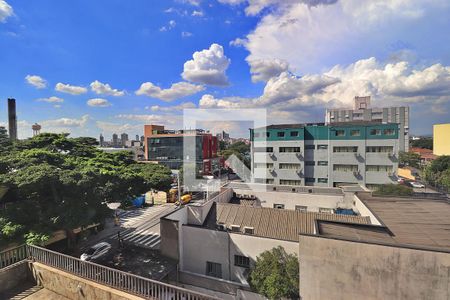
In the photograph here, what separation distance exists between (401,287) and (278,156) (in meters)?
28.0

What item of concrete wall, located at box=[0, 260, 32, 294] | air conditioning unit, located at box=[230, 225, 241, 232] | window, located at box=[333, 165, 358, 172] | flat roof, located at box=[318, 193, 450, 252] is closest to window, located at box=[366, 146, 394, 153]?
window, located at box=[333, 165, 358, 172]

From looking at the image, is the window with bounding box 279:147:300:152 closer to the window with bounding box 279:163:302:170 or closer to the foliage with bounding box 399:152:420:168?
the window with bounding box 279:163:302:170

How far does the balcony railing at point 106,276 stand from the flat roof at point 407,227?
16.9ft

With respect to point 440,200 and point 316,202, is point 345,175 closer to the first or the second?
point 316,202

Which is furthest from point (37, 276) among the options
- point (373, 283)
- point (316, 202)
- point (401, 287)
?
point (316, 202)

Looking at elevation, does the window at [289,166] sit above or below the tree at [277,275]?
above

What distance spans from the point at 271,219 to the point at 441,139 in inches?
2861

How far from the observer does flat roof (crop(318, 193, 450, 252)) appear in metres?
7.59

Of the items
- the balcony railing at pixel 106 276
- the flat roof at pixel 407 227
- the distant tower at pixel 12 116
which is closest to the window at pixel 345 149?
the flat roof at pixel 407 227

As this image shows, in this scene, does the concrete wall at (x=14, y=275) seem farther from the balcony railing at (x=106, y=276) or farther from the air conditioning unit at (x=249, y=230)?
the air conditioning unit at (x=249, y=230)

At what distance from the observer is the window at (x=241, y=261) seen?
11962 mm

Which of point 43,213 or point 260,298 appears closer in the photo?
point 43,213

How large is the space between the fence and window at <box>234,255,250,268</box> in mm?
9087

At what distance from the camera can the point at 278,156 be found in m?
33.7
